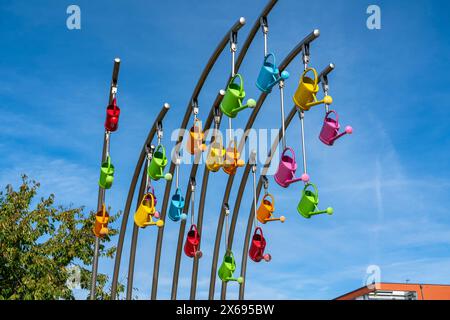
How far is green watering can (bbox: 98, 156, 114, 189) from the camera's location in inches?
319

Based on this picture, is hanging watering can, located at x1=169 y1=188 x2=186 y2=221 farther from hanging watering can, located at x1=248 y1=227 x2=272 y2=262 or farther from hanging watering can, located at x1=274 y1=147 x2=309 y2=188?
hanging watering can, located at x1=274 y1=147 x2=309 y2=188

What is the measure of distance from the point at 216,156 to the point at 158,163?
97 centimetres

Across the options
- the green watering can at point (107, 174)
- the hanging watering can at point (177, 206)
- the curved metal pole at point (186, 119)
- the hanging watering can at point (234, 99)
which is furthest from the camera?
the green watering can at point (107, 174)

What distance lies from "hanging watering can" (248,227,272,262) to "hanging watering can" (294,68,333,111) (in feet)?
8.19

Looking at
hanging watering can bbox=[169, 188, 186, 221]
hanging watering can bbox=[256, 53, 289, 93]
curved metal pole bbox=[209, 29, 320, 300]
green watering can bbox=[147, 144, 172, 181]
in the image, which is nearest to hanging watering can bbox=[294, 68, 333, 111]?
hanging watering can bbox=[256, 53, 289, 93]

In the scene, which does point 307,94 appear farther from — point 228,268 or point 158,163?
point 228,268

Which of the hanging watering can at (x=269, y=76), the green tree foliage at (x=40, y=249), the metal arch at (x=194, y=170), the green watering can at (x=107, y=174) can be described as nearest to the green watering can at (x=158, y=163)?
the green watering can at (x=107, y=174)

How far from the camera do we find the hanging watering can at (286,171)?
22.0 feet

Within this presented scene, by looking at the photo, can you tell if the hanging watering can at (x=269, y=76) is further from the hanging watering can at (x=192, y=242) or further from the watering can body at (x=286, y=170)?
the hanging watering can at (x=192, y=242)

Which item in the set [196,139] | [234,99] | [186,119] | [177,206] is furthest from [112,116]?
[234,99]

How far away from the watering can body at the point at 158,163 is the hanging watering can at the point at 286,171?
172cm

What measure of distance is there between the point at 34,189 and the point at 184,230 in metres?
8.17

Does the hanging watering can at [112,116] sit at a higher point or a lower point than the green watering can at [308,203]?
higher
